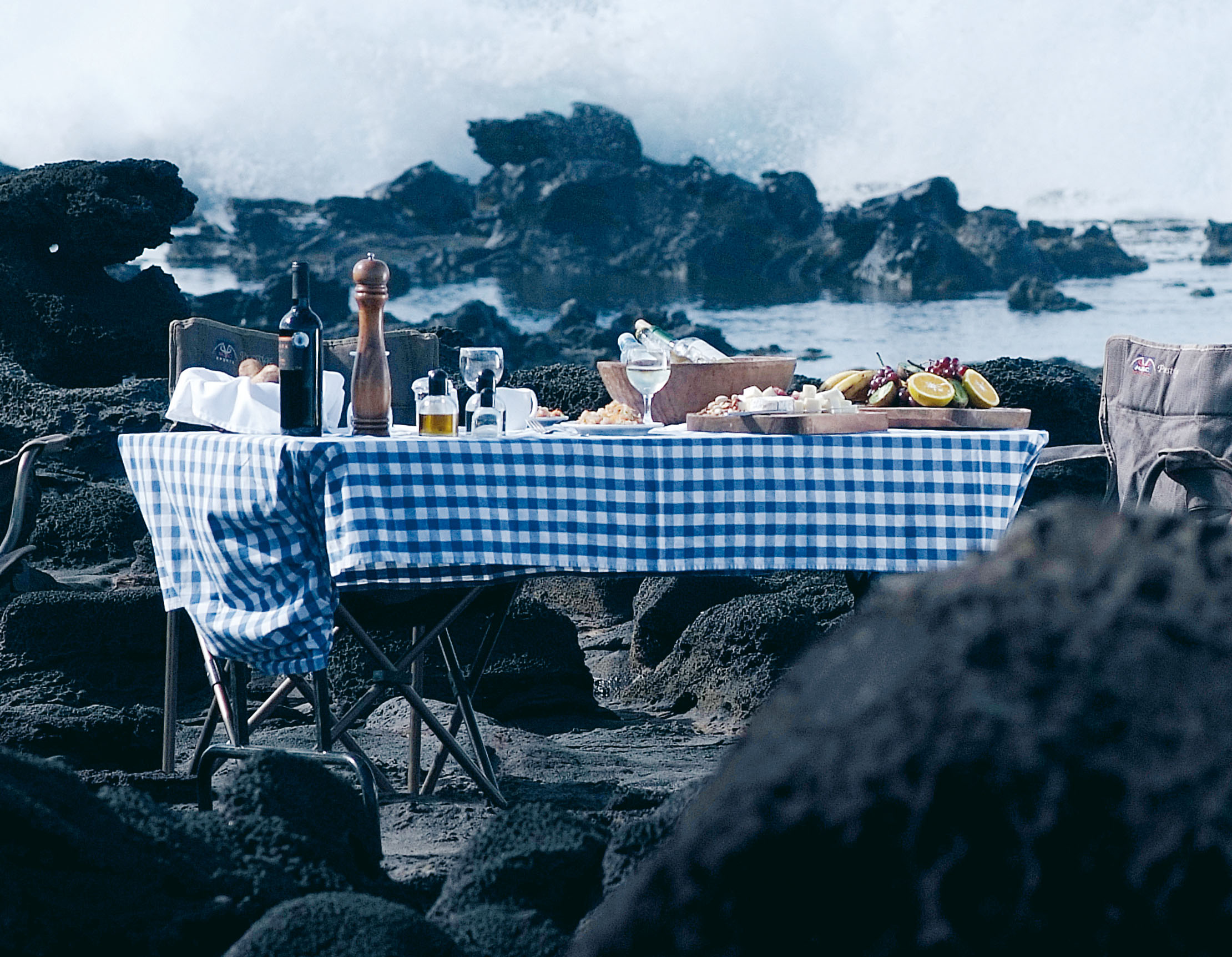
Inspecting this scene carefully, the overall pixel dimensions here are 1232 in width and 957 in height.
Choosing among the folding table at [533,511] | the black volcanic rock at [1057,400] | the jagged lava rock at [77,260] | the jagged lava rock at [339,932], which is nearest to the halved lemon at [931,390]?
the folding table at [533,511]

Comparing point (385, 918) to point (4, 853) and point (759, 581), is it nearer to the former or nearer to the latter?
point (4, 853)

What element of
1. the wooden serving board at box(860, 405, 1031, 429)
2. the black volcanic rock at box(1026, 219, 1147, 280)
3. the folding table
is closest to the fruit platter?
the wooden serving board at box(860, 405, 1031, 429)

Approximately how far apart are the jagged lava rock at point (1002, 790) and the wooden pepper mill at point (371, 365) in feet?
7.19

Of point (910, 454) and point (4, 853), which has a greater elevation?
point (910, 454)

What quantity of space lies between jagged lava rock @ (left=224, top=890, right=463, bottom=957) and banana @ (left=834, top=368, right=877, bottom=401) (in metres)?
2.22

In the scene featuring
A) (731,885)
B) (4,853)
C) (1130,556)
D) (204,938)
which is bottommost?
(204,938)

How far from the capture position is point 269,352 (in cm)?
397

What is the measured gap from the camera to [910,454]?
10.3ft

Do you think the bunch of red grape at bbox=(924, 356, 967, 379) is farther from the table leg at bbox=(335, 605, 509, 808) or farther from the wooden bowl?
the table leg at bbox=(335, 605, 509, 808)

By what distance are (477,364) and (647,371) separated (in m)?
0.48

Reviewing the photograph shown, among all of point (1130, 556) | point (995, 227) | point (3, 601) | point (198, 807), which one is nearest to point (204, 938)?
point (198, 807)

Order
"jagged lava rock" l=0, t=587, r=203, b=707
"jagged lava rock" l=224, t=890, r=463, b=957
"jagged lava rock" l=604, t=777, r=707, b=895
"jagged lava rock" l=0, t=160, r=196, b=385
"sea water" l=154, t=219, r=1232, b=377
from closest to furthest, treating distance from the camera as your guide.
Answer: "jagged lava rock" l=224, t=890, r=463, b=957 < "jagged lava rock" l=604, t=777, r=707, b=895 < "jagged lava rock" l=0, t=587, r=203, b=707 < "jagged lava rock" l=0, t=160, r=196, b=385 < "sea water" l=154, t=219, r=1232, b=377

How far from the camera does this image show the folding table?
2.93 meters

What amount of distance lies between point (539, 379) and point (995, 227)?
79.1m
